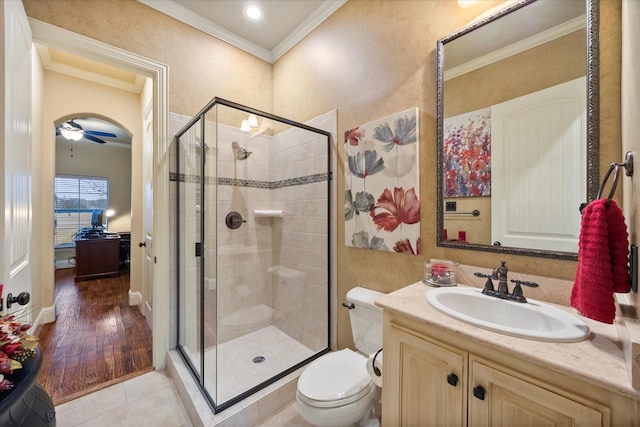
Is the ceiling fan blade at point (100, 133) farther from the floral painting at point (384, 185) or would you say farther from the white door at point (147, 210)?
the floral painting at point (384, 185)

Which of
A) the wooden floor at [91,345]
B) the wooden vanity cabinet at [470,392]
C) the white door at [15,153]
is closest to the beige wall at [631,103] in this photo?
the wooden vanity cabinet at [470,392]

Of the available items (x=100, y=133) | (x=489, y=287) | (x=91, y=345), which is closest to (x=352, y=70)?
(x=489, y=287)

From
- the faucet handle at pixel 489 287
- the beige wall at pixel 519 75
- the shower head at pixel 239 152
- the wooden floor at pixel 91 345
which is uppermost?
the beige wall at pixel 519 75

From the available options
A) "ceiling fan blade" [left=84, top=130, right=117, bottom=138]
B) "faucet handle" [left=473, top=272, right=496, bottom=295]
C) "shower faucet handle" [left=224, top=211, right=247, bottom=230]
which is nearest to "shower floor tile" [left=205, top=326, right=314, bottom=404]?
"shower faucet handle" [left=224, top=211, right=247, bottom=230]

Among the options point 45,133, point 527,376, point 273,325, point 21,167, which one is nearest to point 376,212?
point 527,376

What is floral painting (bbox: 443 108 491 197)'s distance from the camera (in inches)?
51.3

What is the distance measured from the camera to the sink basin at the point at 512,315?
79cm

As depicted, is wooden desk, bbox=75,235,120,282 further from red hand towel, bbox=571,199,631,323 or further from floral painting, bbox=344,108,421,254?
red hand towel, bbox=571,199,631,323

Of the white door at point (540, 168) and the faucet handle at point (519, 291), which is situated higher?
the white door at point (540, 168)

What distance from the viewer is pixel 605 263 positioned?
743 millimetres

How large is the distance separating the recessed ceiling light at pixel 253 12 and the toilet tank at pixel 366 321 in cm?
235

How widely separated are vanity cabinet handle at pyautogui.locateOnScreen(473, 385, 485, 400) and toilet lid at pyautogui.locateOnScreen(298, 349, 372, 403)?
26.0 inches

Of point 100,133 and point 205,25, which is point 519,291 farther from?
point 100,133

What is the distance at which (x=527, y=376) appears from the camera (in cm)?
73
